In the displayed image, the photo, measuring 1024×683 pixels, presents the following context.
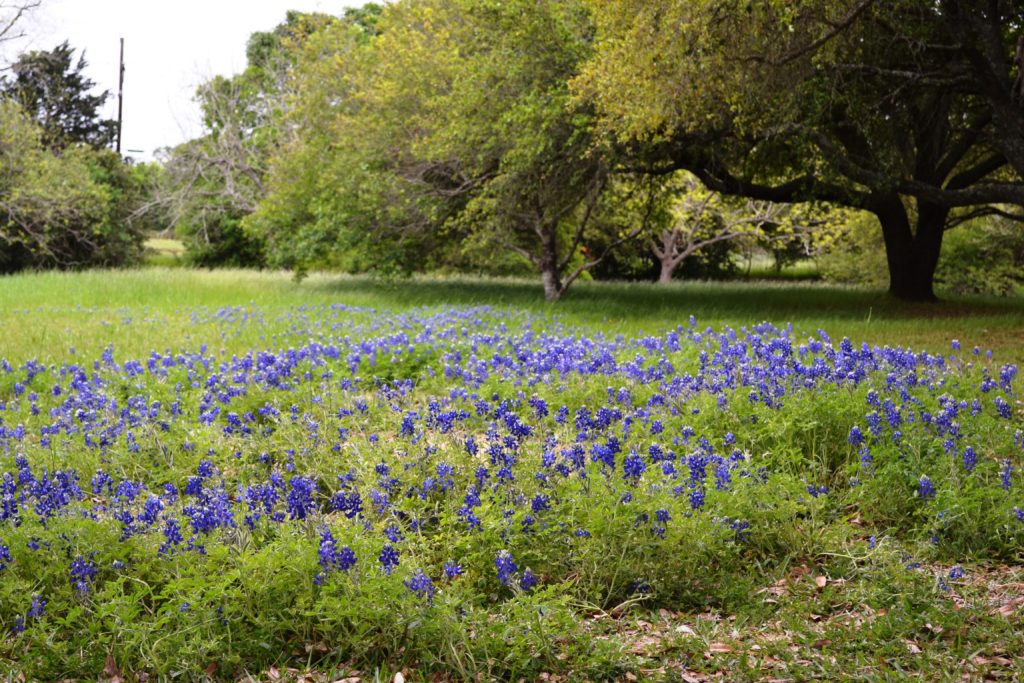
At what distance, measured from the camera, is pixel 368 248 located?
21.0 meters

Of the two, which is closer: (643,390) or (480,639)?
(480,639)

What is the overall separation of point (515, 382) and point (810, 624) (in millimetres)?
3737

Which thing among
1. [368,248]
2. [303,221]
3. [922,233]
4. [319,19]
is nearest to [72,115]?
[319,19]

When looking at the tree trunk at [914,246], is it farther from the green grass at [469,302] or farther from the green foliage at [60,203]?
the green foliage at [60,203]

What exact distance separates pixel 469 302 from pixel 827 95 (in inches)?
281

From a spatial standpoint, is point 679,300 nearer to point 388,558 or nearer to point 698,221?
point 698,221

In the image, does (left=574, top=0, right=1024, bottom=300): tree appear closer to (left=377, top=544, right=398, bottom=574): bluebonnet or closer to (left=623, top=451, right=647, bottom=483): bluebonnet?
(left=623, top=451, right=647, bottom=483): bluebonnet

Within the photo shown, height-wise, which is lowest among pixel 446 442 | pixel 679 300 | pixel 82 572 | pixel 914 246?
pixel 82 572

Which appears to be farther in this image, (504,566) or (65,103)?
(65,103)

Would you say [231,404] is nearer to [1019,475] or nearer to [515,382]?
[515,382]

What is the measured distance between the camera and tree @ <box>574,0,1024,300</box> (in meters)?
12.2

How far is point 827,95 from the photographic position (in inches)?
580

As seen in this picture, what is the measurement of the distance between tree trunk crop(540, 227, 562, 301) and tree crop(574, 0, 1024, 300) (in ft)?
8.50

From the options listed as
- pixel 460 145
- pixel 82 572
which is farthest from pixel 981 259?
pixel 82 572
